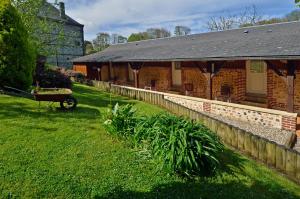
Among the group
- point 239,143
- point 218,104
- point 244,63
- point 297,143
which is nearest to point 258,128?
A: point 297,143

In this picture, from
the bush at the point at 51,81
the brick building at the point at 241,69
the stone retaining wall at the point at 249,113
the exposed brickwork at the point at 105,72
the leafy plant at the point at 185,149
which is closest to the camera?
the leafy plant at the point at 185,149

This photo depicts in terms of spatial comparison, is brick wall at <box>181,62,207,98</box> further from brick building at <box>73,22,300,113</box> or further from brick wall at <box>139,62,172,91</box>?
brick wall at <box>139,62,172,91</box>

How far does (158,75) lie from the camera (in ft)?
72.3

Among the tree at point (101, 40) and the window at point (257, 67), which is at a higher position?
the tree at point (101, 40)

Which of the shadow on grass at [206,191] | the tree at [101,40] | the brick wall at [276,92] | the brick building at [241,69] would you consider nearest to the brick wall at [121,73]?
the brick building at [241,69]

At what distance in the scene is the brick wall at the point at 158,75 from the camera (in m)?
21.1

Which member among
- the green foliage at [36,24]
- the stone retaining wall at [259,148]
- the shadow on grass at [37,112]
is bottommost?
the stone retaining wall at [259,148]

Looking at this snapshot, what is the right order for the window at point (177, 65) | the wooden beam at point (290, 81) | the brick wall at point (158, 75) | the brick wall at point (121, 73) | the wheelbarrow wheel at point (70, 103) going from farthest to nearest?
the brick wall at point (121, 73), the brick wall at point (158, 75), the window at point (177, 65), the wheelbarrow wheel at point (70, 103), the wooden beam at point (290, 81)

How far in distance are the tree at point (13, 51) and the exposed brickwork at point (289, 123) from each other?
10.5m

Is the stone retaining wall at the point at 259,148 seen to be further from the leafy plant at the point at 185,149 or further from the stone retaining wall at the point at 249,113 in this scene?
the stone retaining wall at the point at 249,113

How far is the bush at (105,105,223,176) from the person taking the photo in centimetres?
608

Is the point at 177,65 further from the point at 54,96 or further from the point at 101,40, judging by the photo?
the point at 101,40

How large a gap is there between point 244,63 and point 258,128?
5.12m

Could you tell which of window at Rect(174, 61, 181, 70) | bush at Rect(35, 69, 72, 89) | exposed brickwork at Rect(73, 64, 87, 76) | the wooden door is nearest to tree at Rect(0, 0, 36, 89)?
bush at Rect(35, 69, 72, 89)
